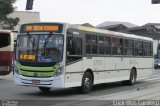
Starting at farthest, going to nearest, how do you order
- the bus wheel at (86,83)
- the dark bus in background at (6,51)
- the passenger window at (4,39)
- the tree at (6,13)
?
the tree at (6,13)
the passenger window at (4,39)
the dark bus in background at (6,51)
the bus wheel at (86,83)

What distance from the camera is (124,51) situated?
22406 mm

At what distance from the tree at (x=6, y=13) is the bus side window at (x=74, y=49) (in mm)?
38021

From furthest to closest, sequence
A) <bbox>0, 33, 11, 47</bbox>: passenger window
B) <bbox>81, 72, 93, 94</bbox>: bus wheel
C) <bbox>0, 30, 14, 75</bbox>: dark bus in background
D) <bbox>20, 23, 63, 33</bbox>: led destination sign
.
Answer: <bbox>0, 33, 11, 47</bbox>: passenger window → <bbox>0, 30, 14, 75</bbox>: dark bus in background → <bbox>81, 72, 93, 94</bbox>: bus wheel → <bbox>20, 23, 63, 33</bbox>: led destination sign

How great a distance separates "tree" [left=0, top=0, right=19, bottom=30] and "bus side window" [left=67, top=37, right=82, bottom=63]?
3802 centimetres

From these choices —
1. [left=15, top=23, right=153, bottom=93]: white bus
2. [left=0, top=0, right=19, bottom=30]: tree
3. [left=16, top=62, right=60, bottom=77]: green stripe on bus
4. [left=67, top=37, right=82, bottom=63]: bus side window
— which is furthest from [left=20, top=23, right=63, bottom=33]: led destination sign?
[left=0, top=0, right=19, bottom=30]: tree

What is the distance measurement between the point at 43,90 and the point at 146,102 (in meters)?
5.65

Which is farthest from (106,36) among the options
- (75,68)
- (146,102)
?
(146,102)

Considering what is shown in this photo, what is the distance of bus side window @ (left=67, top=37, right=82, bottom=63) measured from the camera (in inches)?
669

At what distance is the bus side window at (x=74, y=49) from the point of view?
1700cm

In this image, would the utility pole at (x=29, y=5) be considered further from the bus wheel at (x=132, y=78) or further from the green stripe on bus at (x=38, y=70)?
the bus wheel at (x=132, y=78)

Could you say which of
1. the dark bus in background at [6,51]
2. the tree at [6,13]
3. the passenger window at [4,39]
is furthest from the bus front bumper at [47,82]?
the tree at [6,13]

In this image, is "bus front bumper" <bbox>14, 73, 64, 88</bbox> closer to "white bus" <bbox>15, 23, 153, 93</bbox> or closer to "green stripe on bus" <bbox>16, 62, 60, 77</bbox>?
"white bus" <bbox>15, 23, 153, 93</bbox>

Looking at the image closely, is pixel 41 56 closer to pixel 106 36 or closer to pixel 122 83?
pixel 106 36

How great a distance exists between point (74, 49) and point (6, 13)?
40475mm
